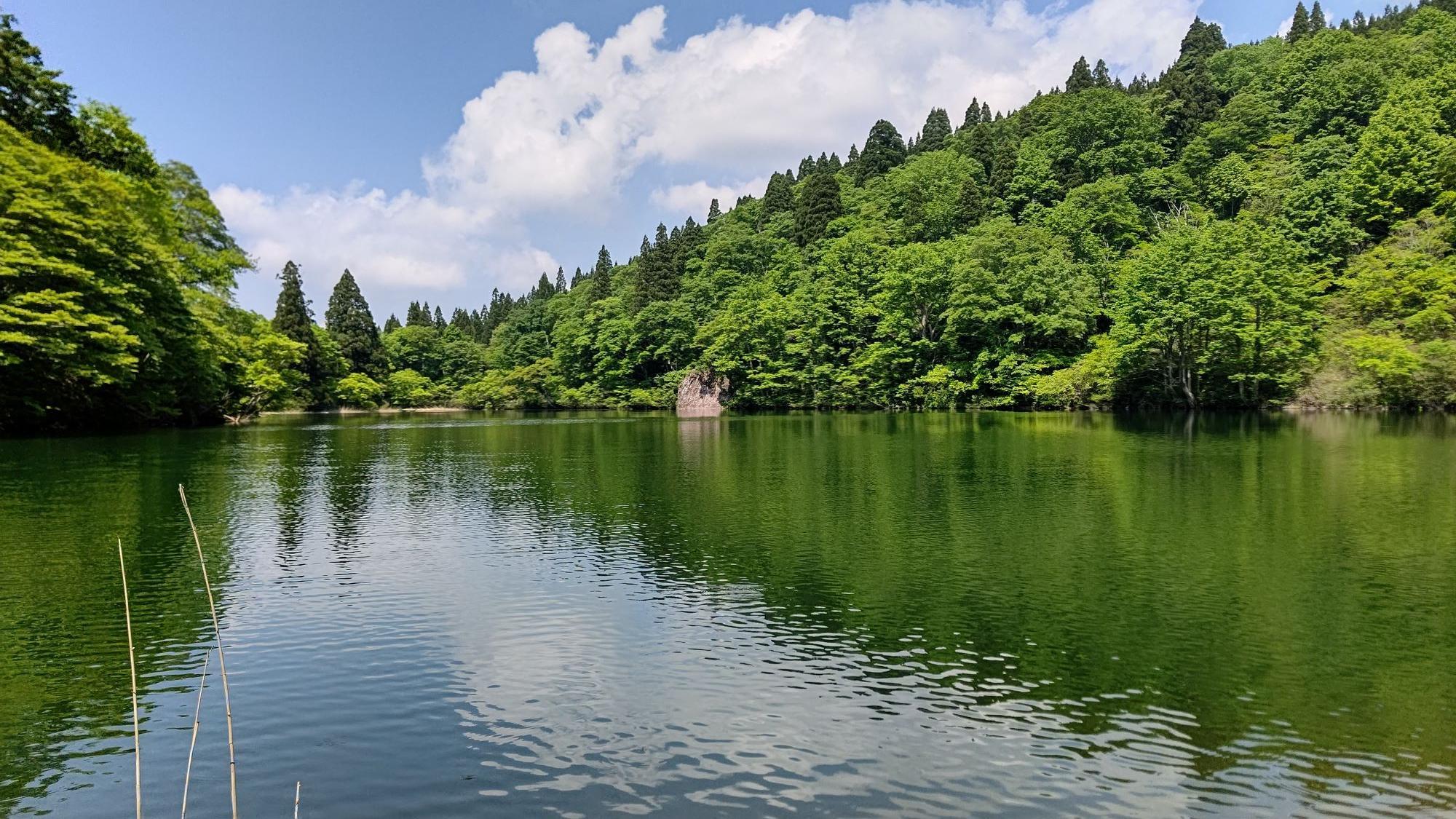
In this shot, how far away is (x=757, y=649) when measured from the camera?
9.88 m

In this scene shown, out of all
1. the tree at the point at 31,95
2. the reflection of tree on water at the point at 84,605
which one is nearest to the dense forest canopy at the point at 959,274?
the tree at the point at 31,95

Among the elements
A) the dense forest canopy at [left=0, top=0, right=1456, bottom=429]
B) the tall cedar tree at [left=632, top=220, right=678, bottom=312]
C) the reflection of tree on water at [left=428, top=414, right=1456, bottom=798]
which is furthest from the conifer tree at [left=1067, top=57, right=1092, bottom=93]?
the reflection of tree on water at [left=428, top=414, right=1456, bottom=798]

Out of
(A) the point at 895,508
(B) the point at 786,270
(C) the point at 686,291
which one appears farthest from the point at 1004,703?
(C) the point at 686,291

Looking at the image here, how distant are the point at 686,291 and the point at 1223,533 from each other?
285 ft

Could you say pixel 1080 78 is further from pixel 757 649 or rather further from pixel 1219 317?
pixel 757 649

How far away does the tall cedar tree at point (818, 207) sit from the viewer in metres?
96.7

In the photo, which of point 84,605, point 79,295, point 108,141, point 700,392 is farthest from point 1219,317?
point 108,141

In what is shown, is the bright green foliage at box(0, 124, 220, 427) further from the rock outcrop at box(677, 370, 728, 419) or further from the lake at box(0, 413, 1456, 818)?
the rock outcrop at box(677, 370, 728, 419)

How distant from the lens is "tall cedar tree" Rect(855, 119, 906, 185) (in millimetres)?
114375

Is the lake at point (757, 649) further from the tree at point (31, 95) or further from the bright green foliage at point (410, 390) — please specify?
the bright green foliage at point (410, 390)

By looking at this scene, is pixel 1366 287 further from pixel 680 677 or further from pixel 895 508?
pixel 680 677

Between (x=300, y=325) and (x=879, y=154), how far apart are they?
78870mm

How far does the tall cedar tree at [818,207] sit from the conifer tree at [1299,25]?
60432mm

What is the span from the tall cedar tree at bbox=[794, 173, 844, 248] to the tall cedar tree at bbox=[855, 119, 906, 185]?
14030mm
